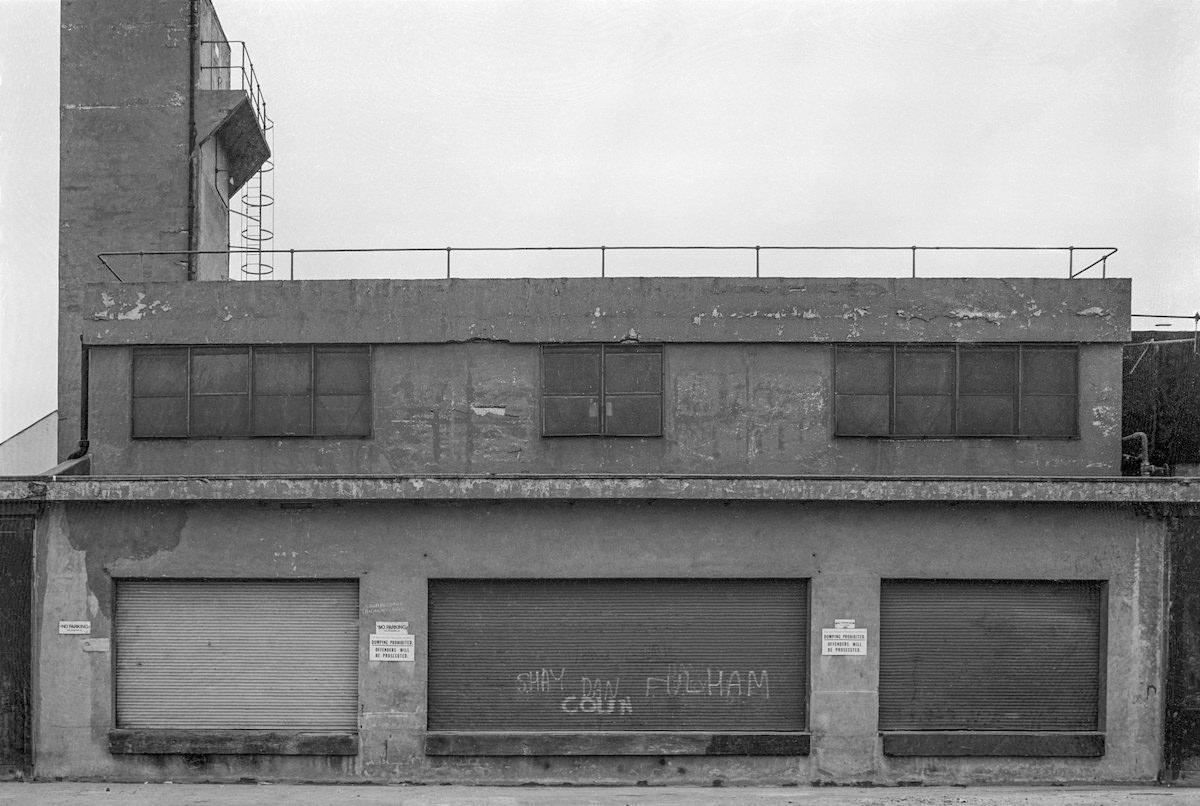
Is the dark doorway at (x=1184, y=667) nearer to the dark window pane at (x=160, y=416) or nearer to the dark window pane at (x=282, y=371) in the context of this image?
the dark window pane at (x=282, y=371)

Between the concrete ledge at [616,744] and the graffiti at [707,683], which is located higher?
the graffiti at [707,683]

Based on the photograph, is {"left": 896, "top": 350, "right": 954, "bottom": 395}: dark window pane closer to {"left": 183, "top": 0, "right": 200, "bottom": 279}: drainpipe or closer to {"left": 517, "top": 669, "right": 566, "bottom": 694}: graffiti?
{"left": 517, "top": 669, "right": 566, "bottom": 694}: graffiti

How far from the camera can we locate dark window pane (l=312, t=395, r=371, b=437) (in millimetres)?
14047

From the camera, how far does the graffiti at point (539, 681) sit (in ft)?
43.6

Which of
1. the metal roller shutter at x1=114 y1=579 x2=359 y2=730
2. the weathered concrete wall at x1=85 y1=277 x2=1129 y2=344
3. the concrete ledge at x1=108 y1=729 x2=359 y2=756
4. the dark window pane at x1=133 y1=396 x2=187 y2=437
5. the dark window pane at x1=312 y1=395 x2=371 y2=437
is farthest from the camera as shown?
the dark window pane at x1=133 y1=396 x2=187 y2=437

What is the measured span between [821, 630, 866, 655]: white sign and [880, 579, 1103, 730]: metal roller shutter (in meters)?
0.41

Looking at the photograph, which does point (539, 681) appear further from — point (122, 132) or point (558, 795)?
point (122, 132)

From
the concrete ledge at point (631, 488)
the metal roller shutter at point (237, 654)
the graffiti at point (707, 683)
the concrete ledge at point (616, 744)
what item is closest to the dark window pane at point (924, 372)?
the concrete ledge at point (631, 488)

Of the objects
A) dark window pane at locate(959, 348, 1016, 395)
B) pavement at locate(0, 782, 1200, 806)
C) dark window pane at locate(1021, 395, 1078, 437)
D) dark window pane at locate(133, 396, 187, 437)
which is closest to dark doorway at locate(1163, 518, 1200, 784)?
pavement at locate(0, 782, 1200, 806)

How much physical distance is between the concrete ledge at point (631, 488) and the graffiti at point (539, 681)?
8.22 feet

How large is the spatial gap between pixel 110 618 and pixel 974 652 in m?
11.8

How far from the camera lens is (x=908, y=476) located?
1302 centimetres

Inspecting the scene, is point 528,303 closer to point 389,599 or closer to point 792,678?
point 389,599

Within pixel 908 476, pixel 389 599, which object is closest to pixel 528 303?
pixel 389 599
